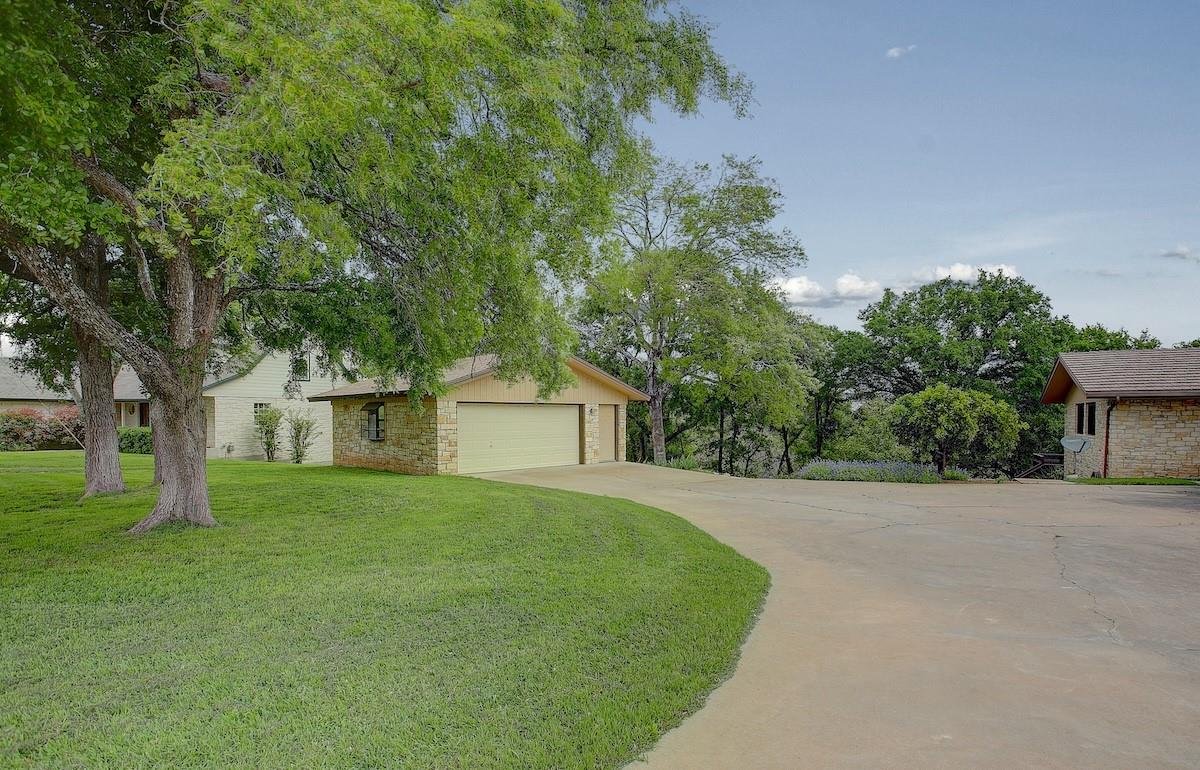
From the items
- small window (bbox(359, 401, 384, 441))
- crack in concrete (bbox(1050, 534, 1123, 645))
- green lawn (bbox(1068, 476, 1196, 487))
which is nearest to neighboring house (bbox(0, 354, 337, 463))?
small window (bbox(359, 401, 384, 441))

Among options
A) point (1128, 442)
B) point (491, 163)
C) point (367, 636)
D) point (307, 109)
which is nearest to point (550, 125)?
point (491, 163)

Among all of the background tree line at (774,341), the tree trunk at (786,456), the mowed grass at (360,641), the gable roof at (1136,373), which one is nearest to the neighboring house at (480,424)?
the background tree line at (774,341)

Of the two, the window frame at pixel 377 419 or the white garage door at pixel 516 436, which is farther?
the window frame at pixel 377 419

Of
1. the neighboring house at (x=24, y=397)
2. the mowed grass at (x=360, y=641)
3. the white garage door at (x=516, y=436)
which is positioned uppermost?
the neighboring house at (x=24, y=397)

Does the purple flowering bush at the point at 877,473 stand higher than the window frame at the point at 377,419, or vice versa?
the window frame at the point at 377,419

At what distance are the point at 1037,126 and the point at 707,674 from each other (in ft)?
48.5

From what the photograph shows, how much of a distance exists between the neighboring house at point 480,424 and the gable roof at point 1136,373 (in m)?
12.8

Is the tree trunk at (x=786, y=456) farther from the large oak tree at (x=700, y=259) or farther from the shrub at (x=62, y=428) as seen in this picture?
the shrub at (x=62, y=428)

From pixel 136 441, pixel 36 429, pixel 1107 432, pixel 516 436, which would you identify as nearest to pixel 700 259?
pixel 516 436

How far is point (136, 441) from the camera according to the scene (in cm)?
2548

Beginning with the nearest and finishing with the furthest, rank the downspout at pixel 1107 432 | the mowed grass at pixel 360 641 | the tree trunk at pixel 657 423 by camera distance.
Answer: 1. the mowed grass at pixel 360 641
2. the downspout at pixel 1107 432
3. the tree trunk at pixel 657 423

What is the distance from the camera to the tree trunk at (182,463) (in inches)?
325

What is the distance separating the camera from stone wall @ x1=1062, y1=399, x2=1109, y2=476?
17.7 m

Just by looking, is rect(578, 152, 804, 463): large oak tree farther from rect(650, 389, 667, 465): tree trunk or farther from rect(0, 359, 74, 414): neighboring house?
rect(0, 359, 74, 414): neighboring house
